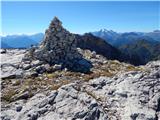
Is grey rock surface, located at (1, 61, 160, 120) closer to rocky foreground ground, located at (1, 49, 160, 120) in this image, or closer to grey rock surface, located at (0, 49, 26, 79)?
rocky foreground ground, located at (1, 49, 160, 120)

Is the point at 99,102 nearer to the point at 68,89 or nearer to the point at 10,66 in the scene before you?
the point at 68,89

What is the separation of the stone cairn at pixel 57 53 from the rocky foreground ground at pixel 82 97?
553 centimetres

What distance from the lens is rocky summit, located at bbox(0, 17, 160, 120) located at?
36938 mm

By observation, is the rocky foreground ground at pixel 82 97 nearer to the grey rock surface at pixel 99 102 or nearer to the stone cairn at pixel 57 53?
the grey rock surface at pixel 99 102

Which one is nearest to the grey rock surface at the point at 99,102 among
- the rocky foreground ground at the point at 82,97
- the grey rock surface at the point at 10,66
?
the rocky foreground ground at the point at 82,97

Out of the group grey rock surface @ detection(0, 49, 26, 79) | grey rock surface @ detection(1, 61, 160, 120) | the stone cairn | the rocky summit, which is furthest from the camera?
the stone cairn

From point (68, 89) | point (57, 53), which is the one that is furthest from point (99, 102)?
point (57, 53)

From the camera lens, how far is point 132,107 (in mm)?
38031

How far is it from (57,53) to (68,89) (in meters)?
Result: 17.7

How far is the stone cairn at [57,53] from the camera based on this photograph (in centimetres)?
5588

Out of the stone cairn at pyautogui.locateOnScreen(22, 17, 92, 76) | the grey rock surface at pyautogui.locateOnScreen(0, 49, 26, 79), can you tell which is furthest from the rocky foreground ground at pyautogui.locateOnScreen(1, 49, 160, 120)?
the stone cairn at pyautogui.locateOnScreen(22, 17, 92, 76)

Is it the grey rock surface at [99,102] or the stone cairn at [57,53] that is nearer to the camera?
the grey rock surface at [99,102]

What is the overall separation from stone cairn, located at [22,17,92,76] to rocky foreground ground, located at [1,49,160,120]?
18.1 feet

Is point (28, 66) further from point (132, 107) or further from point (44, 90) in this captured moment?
point (132, 107)
